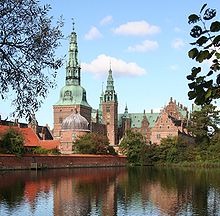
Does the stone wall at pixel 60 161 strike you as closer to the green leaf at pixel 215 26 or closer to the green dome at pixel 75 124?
the green dome at pixel 75 124

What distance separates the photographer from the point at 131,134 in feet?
233

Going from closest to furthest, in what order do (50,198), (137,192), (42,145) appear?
(50,198) → (137,192) → (42,145)

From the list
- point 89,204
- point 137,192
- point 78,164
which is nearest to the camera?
point 89,204

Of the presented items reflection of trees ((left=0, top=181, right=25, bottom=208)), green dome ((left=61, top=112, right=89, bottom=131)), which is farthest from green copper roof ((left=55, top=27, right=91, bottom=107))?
reflection of trees ((left=0, top=181, right=25, bottom=208))

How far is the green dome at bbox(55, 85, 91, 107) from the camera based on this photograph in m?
88.6

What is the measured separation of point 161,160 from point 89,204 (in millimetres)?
49792

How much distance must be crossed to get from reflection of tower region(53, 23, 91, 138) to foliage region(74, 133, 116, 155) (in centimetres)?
2259

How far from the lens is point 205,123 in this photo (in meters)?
73.2

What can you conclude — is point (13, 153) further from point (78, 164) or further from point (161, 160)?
point (161, 160)

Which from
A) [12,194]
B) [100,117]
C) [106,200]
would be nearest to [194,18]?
[106,200]

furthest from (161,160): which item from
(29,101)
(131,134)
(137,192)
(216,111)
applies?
(29,101)

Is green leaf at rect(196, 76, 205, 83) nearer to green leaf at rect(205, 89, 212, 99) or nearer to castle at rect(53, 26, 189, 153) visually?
green leaf at rect(205, 89, 212, 99)

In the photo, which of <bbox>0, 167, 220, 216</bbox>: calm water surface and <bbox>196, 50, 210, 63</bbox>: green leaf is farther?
<bbox>0, 167, 220, 216</bbox>: calm water surface

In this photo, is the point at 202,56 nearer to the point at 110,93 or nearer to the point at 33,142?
the point at 33,142
